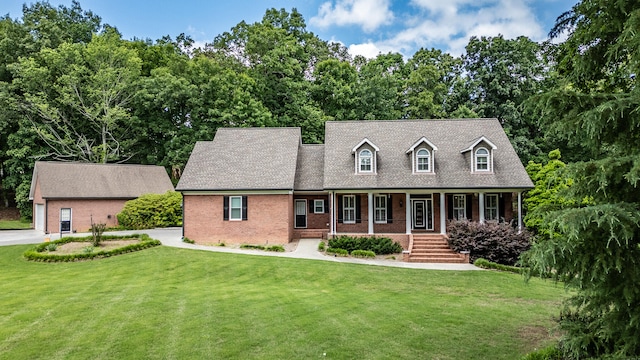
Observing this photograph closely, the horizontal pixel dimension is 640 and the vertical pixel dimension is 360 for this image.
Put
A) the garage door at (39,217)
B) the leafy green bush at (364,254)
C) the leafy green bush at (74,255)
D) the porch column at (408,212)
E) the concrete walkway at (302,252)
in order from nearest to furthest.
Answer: the concrete walkway at (302,252) → the leafy green bush at (74,255) → the leafy green bush at (364,254) → the porch column at (408,212) → the garage door at (39,217)

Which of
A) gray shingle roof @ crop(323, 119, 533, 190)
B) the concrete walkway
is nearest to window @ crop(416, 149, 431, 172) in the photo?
gray shingle roof @ crop(323, 119, 533, 190)

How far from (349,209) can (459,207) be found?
639cm

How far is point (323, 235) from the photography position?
78.6 feet

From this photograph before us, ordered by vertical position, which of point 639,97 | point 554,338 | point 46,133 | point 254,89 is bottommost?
point 554,338

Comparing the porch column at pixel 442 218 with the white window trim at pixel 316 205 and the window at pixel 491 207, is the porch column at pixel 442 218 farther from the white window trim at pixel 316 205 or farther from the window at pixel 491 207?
the white window trim at pixel 316 205

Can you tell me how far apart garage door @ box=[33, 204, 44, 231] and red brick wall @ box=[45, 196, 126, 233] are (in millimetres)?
1706

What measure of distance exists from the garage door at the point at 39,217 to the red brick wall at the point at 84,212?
5.60ft

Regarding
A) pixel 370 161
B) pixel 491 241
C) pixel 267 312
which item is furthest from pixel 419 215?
pixel 267 312

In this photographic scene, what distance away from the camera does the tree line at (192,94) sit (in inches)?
1394

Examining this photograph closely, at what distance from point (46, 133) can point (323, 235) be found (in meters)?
29.0

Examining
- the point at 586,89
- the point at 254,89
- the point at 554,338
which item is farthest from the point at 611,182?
the point at 254,89

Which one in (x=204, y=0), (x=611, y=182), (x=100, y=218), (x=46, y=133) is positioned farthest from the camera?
(x=46, y=133)

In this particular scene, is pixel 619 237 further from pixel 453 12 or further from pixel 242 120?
pixel 242 120

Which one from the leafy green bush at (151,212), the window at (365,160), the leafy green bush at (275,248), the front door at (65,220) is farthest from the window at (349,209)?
the front door at (65,220)
